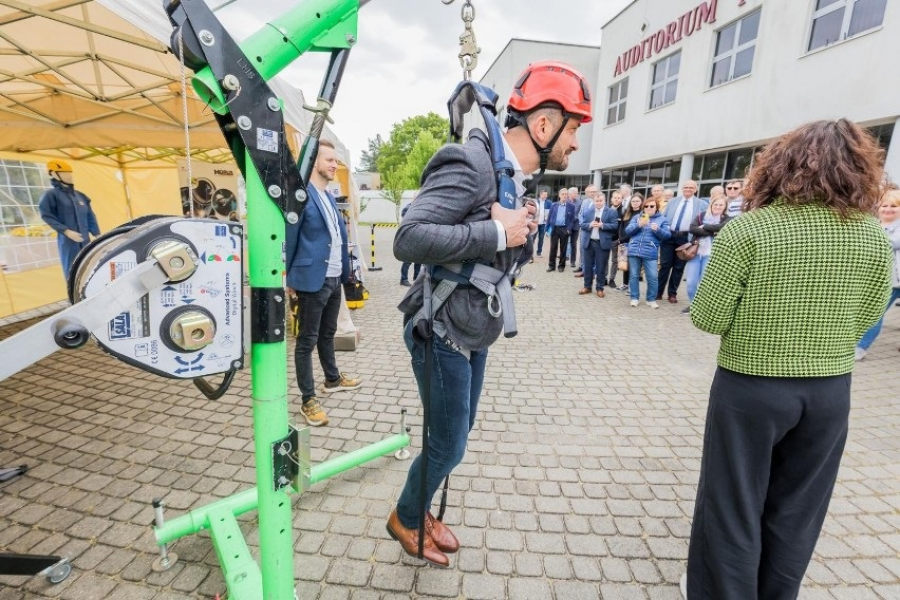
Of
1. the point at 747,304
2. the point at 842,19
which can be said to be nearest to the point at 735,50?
the point at 842,19

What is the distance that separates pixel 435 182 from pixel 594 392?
11.0 ft

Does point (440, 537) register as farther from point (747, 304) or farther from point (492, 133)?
point (492, 133)

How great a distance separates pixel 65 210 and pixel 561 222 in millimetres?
9679

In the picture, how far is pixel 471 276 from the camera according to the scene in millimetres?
1674

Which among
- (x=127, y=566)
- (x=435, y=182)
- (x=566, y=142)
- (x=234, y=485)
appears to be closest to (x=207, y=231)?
(x=435, y=182)

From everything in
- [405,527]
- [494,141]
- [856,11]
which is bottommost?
[405,527]

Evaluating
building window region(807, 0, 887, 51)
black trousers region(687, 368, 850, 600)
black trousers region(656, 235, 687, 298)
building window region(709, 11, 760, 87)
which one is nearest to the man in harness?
black trousers region(687, 368, 850, 600)

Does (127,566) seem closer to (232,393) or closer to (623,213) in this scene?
(232,393)

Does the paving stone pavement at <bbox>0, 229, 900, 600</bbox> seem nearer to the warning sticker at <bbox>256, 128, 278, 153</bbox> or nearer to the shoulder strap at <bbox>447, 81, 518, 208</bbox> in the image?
the shoulder strap at <bbox>447, 81, 518, 208</bbox>

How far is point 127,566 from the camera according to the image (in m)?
2.09

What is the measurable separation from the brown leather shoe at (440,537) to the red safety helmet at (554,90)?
2.01m

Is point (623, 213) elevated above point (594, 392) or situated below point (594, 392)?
above

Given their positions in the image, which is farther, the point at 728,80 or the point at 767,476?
the point at 728,80

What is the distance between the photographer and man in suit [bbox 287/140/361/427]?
10.6 feet
